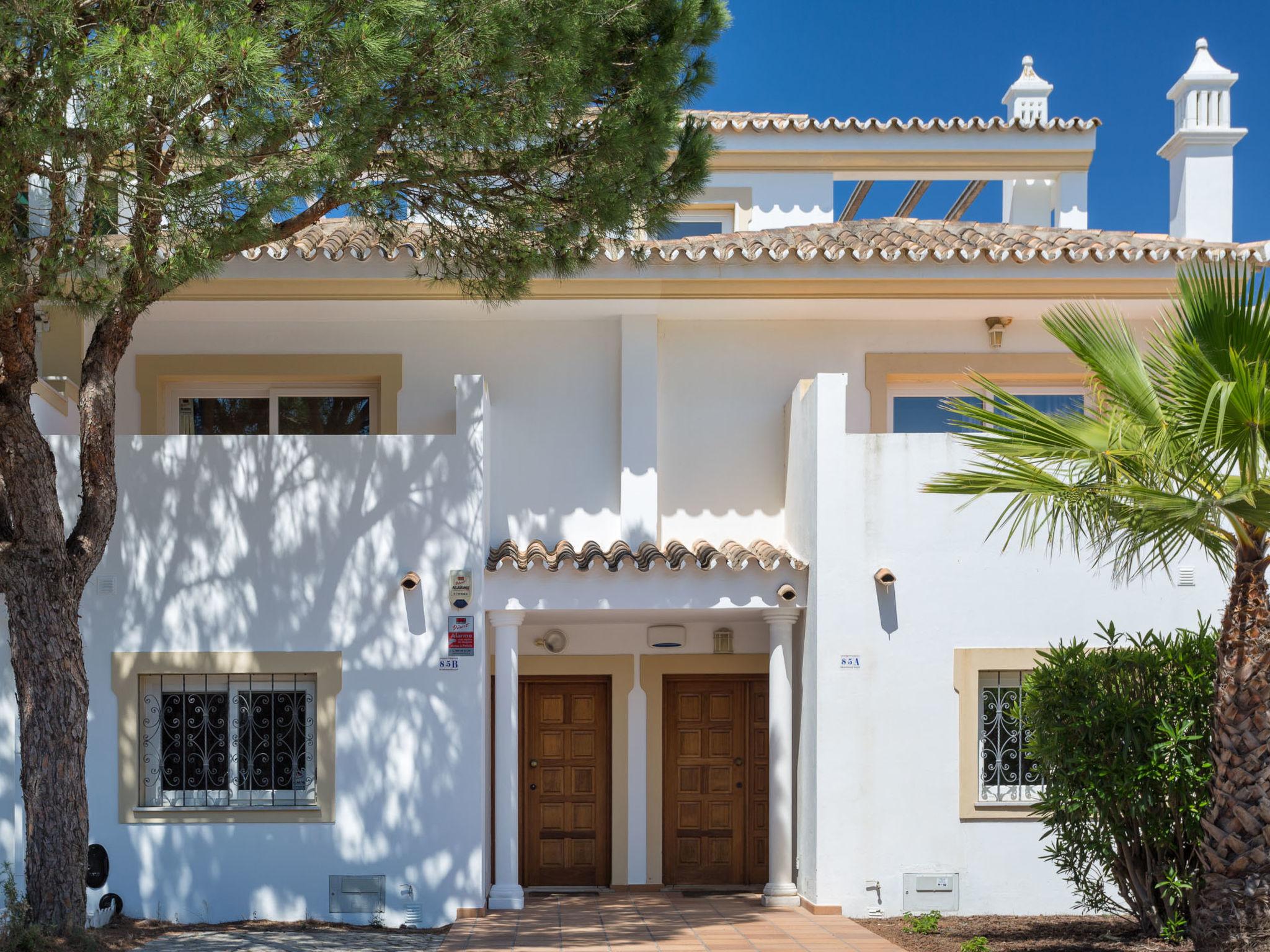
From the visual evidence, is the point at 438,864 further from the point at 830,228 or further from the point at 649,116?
the point at 830,228

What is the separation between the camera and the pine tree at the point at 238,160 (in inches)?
279

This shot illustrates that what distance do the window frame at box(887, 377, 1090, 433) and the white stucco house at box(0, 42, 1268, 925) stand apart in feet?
0.13

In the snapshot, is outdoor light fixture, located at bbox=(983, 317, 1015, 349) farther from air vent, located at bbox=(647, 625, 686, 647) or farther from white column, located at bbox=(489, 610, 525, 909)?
white column, located at bbox=(489, 610, 525, 909)

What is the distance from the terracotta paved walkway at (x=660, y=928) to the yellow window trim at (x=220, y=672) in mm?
1737

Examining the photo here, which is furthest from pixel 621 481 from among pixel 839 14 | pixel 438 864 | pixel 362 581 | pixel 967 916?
pixel 839 14

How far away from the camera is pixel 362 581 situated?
36.0ft

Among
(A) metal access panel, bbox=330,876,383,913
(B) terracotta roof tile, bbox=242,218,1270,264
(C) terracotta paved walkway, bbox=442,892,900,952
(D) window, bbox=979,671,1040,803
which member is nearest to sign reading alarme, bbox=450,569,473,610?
(A) metal access panel, bbox=330,876,383,913

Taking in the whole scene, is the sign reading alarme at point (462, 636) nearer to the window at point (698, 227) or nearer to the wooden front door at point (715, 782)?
the wooden front door at point (715, 782)

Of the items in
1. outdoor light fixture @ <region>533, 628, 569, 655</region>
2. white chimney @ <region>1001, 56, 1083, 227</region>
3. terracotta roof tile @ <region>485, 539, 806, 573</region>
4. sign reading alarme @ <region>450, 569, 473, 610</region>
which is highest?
white chimney @ <region>1001, 56, 1083, 227</region>

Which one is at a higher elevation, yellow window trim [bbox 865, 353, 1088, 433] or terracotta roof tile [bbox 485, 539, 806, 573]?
yellow window trim [bbox 865, 353, 1088, 433]

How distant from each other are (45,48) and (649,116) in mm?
3914

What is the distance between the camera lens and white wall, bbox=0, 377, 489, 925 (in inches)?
422

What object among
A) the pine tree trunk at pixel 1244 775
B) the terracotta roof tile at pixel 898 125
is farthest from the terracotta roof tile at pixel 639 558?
the terracotta roof tile at pixel 898 125

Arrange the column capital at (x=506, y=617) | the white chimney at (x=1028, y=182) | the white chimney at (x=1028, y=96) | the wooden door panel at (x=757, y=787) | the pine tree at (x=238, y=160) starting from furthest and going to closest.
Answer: the white chimney at (x=1028, y=96), the white chimney at (x=1028, y=182), the wooden door panel at (x=757, y=787), the column capital at (x=506, y=617), the pine tree at (x=238, y=160)
